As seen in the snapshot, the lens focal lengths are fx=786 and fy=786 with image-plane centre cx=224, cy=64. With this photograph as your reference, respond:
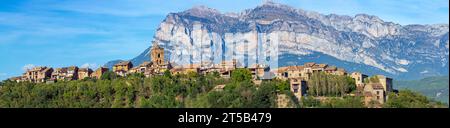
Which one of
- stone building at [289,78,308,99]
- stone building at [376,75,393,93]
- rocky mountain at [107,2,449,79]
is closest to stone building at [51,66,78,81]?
stone building at [289,78,308,99]

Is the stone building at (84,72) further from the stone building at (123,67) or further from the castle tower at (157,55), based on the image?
the castle tower at (157,55)

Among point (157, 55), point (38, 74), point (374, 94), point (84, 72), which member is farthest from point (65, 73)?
point (374, 94)

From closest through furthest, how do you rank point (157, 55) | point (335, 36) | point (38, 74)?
point (38, 74) → point (157, 55) → point (335, 36)

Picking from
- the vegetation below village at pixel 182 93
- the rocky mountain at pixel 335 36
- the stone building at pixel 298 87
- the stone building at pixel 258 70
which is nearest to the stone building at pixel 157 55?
the stone building at pixel 258 70

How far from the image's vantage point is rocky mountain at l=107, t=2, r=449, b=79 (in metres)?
75.9

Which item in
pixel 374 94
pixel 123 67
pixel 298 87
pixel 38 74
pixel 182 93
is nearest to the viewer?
pixel 182 93

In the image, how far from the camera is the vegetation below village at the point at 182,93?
15031mm

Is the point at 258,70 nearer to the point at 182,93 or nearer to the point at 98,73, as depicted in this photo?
the point at 98,73

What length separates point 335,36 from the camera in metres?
93.8

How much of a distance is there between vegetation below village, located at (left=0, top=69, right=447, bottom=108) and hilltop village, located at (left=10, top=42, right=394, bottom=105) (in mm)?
289

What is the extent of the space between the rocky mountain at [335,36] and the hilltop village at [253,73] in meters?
40.4

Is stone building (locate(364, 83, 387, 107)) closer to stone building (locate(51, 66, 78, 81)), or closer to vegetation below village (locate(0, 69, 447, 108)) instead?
vegetation below village (locate(0, 69, 447, 108))

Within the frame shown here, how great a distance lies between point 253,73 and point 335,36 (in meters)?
74.1
